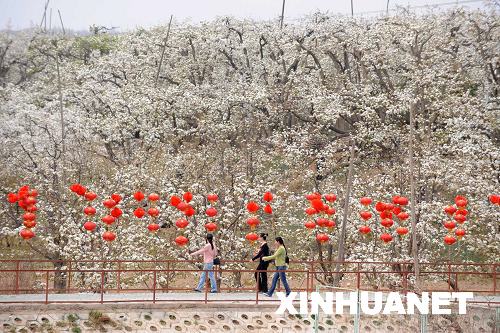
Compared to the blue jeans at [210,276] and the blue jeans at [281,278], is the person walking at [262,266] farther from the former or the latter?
the blue jeans at [210,276]

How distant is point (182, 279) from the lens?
123ft

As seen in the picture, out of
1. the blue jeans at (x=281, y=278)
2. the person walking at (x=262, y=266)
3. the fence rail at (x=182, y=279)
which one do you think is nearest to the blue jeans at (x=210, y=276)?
the fence rail at (x=182, y=279)

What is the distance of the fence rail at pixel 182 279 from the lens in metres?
24.4

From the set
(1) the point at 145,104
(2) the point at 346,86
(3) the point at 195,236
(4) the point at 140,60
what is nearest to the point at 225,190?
(3) the point at 195,236

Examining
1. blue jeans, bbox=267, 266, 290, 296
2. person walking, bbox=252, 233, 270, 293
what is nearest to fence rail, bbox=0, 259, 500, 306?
person walking, bbox=252, 233, 270, 293

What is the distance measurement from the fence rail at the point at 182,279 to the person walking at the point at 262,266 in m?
0.24

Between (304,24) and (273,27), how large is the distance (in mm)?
2165

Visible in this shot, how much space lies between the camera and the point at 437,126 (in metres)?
40.0

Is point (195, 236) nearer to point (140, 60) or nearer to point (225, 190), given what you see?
point (225, 190)

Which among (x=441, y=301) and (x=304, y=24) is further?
(x=304, y=24)

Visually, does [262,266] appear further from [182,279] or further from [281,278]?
[182,279]

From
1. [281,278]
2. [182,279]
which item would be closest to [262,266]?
[281,278]

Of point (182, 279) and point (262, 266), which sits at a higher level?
point (262, 266)

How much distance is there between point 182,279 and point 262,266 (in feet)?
43.3
